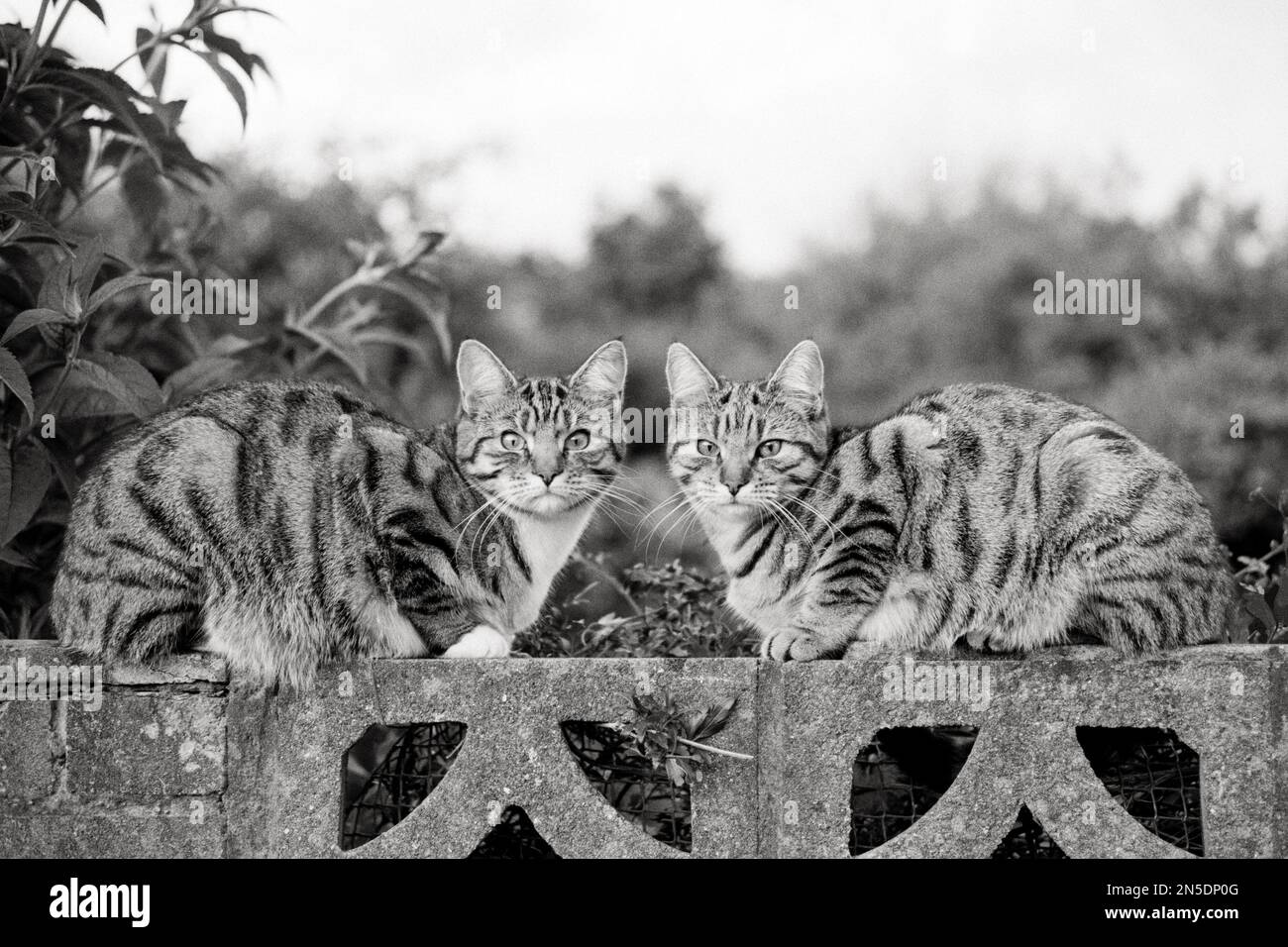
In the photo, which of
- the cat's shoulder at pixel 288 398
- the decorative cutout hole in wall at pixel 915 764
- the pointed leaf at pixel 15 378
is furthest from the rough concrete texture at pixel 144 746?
the decorative cutout hole in wall at pixel 915 764

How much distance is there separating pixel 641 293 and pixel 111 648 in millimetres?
7921

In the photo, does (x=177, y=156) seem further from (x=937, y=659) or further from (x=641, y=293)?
(x=641, y=293)

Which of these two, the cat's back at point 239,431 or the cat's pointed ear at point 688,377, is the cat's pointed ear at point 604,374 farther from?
the cat's back at point 239,431

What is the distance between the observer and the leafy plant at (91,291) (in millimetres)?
3783

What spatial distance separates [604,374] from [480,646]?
100 cm

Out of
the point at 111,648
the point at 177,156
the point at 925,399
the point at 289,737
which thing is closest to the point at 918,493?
the point at 925,399

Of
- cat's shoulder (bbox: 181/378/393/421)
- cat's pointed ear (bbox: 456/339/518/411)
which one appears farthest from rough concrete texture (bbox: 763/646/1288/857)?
cat's shoulder (bbox: 181/378/393/421)

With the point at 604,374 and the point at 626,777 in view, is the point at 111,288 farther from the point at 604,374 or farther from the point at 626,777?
the point at 626,777

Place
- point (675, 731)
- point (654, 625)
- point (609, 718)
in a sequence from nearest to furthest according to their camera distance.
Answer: point (675, 731) → point (609, 718) → point (654, 625)

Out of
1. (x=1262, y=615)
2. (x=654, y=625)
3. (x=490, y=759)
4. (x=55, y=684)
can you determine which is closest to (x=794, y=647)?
(x=490, y=759)

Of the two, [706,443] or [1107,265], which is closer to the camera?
[706,443]

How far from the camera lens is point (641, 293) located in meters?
11.1

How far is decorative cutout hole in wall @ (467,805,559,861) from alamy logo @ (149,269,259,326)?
2285mm

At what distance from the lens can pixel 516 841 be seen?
3.97m
